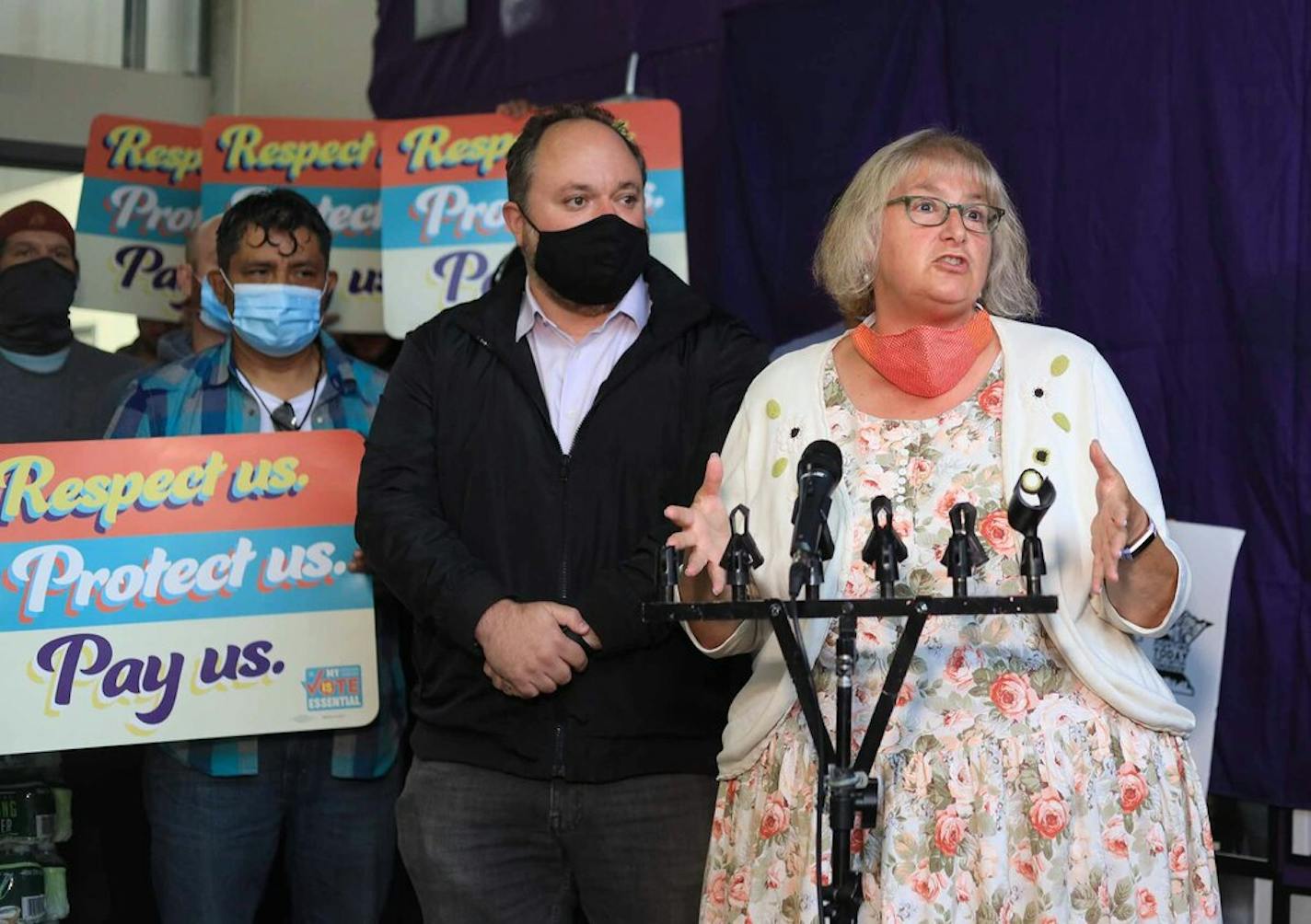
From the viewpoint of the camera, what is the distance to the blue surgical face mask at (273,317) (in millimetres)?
3768

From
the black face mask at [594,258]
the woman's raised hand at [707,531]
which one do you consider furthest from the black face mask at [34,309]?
the woman's raised hand at [707,531]

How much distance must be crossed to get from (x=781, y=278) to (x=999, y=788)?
7.53 ft

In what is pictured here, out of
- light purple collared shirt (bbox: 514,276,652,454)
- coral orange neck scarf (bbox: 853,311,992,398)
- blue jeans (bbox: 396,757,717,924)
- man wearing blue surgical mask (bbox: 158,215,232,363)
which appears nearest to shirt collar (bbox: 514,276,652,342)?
light purple collared shirt (bbox: 514,276,652,454)

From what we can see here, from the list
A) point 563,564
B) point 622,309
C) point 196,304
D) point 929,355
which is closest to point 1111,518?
point 929,355

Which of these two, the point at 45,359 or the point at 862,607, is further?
the point at 45,359

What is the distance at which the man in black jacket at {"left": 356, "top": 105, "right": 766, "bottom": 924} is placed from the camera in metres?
2.97

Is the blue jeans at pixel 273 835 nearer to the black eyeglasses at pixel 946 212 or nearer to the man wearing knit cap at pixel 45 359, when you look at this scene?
the man wearing knit cap at pixel 45 359

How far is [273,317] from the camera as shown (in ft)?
12.3

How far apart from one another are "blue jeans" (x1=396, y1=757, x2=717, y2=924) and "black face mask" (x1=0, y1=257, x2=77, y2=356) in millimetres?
2137

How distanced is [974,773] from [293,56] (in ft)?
21.8

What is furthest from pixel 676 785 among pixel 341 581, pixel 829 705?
pixel 341 581

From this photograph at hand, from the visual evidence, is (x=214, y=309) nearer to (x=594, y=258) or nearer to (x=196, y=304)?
(x=196, y=304)

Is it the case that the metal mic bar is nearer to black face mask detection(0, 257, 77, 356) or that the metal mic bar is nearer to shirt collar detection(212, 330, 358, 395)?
shirt collar detection(212, 330, 358, 395)

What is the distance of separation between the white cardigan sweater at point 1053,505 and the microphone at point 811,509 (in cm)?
33
